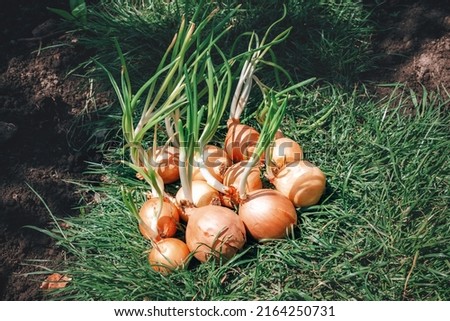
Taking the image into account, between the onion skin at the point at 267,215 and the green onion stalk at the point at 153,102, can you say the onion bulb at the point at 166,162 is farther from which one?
the onion skin at the point at 267,215

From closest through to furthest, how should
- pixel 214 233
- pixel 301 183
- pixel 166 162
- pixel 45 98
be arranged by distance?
pixel 214 233 → pixel 301 183 → pixel 166 162 → pixel 45 98

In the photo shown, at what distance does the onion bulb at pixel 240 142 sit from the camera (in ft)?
6.65

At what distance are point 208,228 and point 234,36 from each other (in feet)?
3.40

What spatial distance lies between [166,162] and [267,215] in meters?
0.43

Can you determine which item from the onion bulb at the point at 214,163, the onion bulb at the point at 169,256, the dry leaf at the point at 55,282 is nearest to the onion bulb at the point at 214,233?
the onion bulb at the point at 169,256

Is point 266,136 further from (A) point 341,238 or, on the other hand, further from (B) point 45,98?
(B) point 45,98

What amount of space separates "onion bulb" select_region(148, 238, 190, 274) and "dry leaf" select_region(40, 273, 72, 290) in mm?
328

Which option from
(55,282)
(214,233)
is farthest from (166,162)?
(55,282)

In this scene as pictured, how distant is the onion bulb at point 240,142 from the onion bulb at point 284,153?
0.08m

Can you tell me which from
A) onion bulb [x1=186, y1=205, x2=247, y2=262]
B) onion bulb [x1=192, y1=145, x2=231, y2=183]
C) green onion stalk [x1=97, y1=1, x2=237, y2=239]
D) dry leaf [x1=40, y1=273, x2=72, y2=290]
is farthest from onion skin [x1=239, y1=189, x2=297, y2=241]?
dry leaf [x1=40, y1=273, x2=72, y2=290]

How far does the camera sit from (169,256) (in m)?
1.80

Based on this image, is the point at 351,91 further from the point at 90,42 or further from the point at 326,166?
the point at 90,42

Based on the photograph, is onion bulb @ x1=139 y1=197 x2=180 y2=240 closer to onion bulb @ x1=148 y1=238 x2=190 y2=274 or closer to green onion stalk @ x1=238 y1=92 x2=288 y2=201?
onion bulb @ x1=148 y1=238 x2=190 y2=274

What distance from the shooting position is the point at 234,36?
2.49 m
